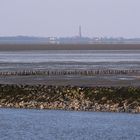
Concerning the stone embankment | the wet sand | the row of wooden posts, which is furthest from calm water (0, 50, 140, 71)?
the stone embankment

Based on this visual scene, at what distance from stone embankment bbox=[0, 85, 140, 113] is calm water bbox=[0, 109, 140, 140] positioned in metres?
1.86

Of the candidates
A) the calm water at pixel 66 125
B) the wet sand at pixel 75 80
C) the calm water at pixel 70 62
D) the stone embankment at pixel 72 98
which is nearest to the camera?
the calm water at pixel 66 125

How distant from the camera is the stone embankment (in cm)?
5038

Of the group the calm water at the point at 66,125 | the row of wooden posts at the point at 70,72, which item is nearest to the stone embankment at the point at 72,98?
the calm water at the point at 66,125

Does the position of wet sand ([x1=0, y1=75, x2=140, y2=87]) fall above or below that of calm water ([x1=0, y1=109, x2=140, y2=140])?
below

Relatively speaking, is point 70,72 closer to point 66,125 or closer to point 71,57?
point 66,125

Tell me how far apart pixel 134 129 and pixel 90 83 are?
24.4 metres

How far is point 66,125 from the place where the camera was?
44000 mm

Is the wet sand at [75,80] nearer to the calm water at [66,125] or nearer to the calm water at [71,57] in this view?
the calm water at [66,125]

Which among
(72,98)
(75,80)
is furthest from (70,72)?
(72,98)

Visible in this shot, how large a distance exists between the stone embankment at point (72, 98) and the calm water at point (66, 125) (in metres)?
1.86

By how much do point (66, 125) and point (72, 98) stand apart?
30.9 feet

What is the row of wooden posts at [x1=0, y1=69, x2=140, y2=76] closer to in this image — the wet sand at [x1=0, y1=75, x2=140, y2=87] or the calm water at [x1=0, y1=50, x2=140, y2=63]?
the wet sand at [x1=0, y1=75, x2=140, y2=87]

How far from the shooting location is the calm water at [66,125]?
→ 40.2 metres
